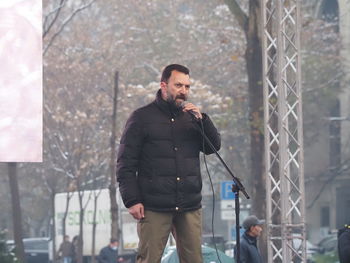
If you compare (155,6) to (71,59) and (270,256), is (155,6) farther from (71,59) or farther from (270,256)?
(270,256)

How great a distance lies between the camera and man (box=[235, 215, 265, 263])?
42.0 ft

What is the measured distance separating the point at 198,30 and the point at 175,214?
39139mm

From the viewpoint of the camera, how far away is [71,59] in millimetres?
45000

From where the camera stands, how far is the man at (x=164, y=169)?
Result: 25.4 feet

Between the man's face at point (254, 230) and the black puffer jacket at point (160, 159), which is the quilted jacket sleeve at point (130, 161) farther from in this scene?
the man's face at point (254, 230)

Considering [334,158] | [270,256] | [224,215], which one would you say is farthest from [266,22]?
[334,158]

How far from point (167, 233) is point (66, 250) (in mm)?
31430

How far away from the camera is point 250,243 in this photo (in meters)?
13.0

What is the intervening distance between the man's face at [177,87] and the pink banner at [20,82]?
5.78 metres

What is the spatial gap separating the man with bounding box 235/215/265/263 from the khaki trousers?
4.97m

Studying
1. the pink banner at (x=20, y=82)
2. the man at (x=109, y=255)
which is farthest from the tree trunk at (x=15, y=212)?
the pink banner at (x=20, y=82)

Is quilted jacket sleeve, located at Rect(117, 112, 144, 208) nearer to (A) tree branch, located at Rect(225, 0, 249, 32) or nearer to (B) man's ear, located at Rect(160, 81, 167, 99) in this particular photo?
(B) man's ear, located at Rect(160, 81, 167, 99)

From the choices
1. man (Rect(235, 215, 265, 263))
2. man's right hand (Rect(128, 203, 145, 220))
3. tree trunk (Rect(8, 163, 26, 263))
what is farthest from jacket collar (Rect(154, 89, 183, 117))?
A: tree trunk (Rect(8, 163, 26, 263))

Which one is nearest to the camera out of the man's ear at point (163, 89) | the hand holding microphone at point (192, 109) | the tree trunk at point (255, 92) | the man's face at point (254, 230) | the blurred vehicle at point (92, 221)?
the hand holding microphone at point (192, 109)
